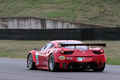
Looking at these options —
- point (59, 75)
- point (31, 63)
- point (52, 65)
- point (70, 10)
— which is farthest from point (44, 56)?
point (70, 10)

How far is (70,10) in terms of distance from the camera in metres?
44.7

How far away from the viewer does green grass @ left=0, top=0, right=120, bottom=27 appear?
41375 millimetres

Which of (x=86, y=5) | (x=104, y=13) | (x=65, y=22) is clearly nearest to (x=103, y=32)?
(x=65, y=22)

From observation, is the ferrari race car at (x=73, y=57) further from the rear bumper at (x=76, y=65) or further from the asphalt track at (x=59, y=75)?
the asphalt track at (x=59, y=75)

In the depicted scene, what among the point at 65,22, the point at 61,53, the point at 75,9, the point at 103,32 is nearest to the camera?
the point at 61,53

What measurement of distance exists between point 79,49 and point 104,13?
31.5m

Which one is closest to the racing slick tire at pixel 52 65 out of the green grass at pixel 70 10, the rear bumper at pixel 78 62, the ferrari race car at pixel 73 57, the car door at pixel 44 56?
the ferrari race car at pixel 73 57

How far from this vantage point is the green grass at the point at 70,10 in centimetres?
4138

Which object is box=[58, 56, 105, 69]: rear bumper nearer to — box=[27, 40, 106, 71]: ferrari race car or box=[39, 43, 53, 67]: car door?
box=[27, 40, 106, 71]: ferrari race car

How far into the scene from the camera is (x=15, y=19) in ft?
138

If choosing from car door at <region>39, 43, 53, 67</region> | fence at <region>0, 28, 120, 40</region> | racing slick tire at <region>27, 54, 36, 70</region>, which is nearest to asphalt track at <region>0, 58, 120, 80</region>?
car door at <region>39, 43, 53, 67</region>

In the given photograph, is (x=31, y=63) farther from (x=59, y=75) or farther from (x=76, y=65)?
(x=59, y=75)

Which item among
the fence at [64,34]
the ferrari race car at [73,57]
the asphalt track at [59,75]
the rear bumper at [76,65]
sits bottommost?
the asphalt track at [59,75]

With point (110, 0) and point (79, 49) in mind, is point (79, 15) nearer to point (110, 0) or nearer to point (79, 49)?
point (110, 0)
